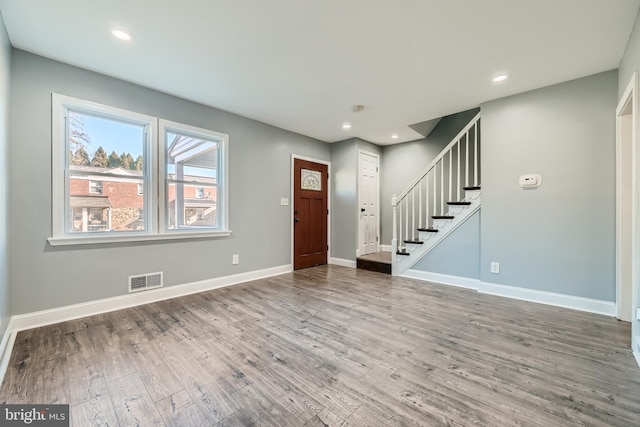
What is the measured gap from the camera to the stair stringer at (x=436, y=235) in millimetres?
3680

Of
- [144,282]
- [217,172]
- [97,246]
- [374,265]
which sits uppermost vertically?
[217,172]

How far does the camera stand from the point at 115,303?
9.30 ft

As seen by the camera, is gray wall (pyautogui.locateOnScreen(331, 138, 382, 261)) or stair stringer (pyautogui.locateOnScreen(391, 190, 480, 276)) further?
gray wall (pyautogui.locateOnScreen(331, 138, 382, 261))

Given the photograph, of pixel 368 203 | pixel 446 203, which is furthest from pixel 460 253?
pixel 368 203

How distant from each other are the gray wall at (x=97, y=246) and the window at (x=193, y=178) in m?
0.15

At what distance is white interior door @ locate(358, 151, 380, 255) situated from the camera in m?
5.21

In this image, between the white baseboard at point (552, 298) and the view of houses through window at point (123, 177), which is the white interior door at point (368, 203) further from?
the view of houses through window at point (123, 177)

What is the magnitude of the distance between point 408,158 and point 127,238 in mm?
5142

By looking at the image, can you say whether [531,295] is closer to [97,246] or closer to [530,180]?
[530,180]

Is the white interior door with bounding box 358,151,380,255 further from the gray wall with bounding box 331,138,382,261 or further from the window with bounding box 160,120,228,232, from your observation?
the window with bounding box 160,120,228,232

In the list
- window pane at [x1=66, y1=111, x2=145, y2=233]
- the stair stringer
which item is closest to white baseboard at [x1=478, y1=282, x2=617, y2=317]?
the stair stringer

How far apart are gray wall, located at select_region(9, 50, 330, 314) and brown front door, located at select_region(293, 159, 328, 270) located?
67 cm

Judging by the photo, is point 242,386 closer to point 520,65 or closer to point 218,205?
point 218,205

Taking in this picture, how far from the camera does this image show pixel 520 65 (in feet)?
8.52
